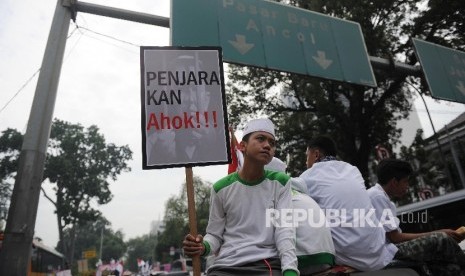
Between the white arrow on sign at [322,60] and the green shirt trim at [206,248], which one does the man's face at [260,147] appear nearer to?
the green shirt trim at [206,248]

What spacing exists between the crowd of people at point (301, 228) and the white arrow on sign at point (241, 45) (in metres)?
3.79

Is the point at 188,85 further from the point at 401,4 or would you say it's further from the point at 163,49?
the point at 401,4

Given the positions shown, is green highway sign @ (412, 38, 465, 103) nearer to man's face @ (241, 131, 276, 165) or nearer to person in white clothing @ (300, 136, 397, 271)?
person in white clothing @ (300, 136, 397, 271)

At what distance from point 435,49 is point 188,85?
26.5ft

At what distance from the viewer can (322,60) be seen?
7.21 metres

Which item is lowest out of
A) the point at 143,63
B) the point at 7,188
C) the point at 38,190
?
the point at 38,190

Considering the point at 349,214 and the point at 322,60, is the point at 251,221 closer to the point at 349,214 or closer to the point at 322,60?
the point at 349,214

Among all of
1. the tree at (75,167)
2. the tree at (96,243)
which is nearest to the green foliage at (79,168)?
the tree at (75,167)

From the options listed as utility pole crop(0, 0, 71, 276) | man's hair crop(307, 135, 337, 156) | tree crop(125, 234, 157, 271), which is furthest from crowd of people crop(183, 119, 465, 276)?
tree crop(125, 234, 157, 271)

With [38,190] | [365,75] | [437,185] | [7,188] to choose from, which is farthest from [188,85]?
[7,188]

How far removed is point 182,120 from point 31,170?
3.19 m

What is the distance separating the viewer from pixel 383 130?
1662cm

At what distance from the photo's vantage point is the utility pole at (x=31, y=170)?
4613 mm

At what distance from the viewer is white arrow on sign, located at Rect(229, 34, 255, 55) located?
21.1 feet
